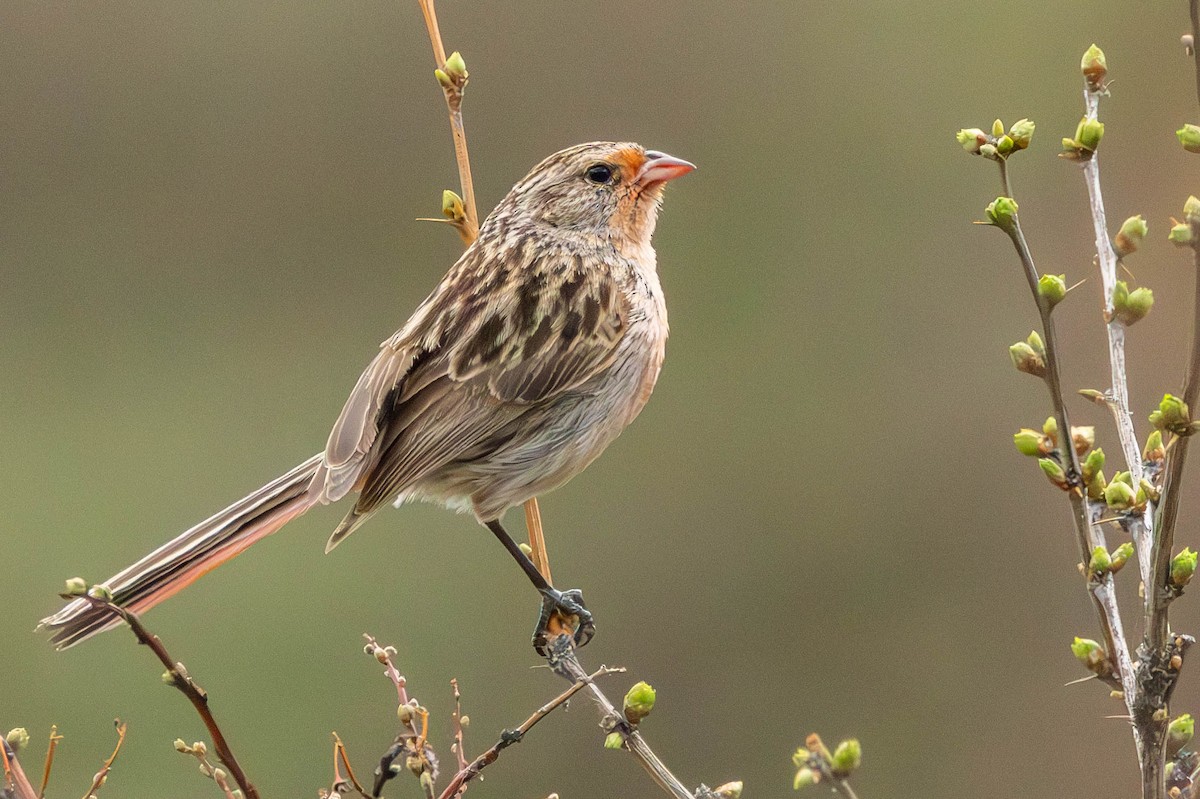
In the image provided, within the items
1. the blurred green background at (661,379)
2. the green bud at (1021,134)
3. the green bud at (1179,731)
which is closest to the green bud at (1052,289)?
the green bud at (1021,134)

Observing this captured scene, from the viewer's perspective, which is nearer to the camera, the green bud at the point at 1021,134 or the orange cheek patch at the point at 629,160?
the green bud at the point at 1021,134

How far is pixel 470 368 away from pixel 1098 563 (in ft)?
6.88

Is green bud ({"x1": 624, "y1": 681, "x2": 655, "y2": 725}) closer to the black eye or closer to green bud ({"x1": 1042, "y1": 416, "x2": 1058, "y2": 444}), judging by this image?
green bud ({"x1": 1042, "y1": 416, "x2": 1058, "y2": 444})

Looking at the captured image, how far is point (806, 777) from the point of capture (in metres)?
1.98

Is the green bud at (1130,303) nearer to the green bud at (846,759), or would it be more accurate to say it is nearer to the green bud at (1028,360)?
the green bud at (1028,360)

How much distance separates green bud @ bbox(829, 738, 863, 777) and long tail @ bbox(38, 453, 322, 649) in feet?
6.81

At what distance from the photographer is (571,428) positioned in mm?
4117

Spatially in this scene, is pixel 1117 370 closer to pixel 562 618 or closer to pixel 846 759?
pixel 846 759

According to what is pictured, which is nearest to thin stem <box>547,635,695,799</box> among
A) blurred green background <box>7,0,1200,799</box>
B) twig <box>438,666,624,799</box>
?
twig <box>438,666,624,799</box>

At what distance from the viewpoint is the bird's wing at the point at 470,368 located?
4027 millimetres

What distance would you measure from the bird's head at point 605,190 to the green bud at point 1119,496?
7.48ft

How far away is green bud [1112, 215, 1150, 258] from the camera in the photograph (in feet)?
8.07

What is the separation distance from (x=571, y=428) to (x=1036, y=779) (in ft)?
18.0

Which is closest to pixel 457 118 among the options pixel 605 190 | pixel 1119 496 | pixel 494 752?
pixel 605 190
